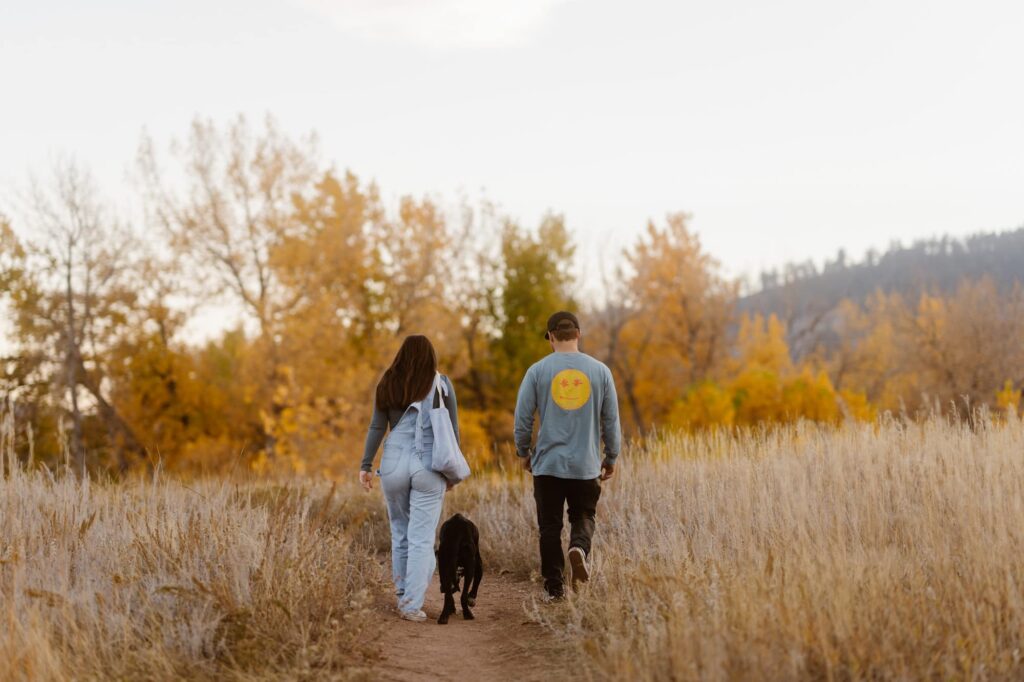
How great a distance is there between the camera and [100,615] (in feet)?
17.3

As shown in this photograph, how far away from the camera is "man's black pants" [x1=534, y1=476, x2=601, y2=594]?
6.64m

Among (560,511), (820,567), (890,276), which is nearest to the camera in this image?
(820,567)

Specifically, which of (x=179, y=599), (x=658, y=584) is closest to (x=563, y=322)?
(x=658, y=584)

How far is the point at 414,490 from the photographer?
6691 mm

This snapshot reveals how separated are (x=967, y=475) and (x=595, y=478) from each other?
3.52m

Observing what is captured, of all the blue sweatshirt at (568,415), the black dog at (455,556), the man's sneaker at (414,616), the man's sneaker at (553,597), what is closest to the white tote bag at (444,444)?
the black dog at (455,556)

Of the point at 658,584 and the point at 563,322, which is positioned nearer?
the point at 658,584

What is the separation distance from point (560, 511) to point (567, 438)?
661mm

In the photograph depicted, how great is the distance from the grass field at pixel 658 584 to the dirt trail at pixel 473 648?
161mm

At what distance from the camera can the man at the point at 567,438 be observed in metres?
6.54

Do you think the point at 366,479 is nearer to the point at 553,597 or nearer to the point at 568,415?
the point at 568,415

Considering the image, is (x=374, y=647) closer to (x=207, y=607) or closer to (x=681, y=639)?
(x=207, y=607)

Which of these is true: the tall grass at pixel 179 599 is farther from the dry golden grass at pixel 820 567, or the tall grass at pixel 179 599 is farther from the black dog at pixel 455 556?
the dry golden grass at pixel 820 567

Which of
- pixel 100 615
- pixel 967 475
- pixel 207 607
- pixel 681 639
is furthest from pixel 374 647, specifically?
pixel 967 475
